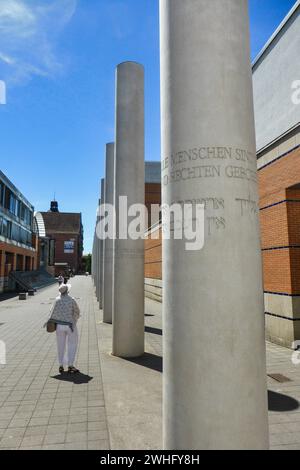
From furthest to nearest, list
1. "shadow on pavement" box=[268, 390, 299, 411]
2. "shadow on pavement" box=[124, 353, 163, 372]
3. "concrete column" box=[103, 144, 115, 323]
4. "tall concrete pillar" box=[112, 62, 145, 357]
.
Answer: "concrete column" box=[103, 144, 115, 323] < "tall concrete pillar" box=[112, 62, 145, 357] < "shadow on pavement" box=[124, 353, 163, 372] < "shadow on pavement" box=[268, 390, 299, 411]

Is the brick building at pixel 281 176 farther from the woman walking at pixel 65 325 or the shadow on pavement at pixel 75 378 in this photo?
the woman walking at pixel 65 325

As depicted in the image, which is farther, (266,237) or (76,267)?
(76,267)

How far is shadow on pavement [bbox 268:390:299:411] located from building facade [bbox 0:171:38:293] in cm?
3006

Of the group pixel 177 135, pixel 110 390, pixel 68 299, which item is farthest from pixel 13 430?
pixel 177 135

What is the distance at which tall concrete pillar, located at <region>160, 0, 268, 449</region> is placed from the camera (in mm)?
2906

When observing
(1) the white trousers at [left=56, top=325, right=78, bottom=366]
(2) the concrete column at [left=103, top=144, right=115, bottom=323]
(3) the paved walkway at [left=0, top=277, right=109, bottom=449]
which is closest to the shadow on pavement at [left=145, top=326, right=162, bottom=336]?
(2) the concrete column at [left=103, top=144, right=115, bottom=323]

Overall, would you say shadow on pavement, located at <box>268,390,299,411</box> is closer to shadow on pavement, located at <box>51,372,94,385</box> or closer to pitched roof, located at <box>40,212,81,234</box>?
shadow on pavement, located at <box>51,372,94,385</box>

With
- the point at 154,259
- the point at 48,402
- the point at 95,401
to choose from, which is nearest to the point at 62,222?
the point at 154,259

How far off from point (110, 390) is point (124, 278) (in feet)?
10.1

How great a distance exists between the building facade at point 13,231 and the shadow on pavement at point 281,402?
98.6 ft

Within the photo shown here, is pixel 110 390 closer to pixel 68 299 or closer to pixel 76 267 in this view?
pixel 68 299

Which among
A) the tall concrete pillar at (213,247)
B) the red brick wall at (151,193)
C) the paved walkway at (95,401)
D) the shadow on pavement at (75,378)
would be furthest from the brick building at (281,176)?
the red brick wall at (151,193)

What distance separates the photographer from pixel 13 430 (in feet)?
15.2

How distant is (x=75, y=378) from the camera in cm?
700
